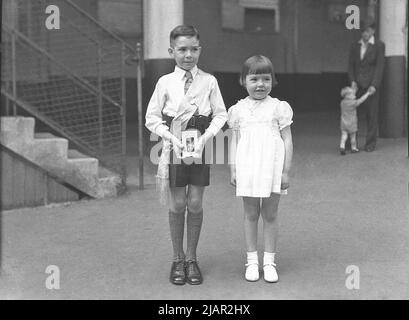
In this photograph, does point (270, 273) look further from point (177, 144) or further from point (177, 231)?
point (177, 144)

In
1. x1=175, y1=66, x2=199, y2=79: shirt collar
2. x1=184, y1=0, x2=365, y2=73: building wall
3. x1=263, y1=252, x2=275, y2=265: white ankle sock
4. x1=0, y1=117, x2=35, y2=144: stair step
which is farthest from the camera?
x1=184, y1=0, x2=365, y2=73: building wall

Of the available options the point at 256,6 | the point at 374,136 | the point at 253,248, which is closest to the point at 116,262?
the point at 253,248

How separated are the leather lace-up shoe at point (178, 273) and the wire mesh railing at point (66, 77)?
305 centimetres

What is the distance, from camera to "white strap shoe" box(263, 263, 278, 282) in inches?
170

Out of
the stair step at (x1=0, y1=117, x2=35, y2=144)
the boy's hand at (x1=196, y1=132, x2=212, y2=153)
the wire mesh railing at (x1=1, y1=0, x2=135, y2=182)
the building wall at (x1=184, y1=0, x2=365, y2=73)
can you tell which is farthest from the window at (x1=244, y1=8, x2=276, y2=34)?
the boy's hand at (x1=196, y1=132, x2=212, y2=153)

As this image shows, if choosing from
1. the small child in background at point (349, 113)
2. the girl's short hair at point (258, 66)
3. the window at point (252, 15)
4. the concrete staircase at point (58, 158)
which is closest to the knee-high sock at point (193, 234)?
the girl's short hair at point (258, 66)

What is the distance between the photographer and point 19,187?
682cm

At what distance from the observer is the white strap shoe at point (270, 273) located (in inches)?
170

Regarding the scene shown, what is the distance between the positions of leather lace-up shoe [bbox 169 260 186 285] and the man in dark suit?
19.3 feet

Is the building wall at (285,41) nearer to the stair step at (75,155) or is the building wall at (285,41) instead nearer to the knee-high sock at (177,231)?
the stair step at (75,155)

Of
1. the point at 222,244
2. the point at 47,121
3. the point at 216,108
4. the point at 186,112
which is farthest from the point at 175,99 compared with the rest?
the point at 47,121

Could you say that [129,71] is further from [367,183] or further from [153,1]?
[367,183]

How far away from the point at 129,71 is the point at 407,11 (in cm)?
497

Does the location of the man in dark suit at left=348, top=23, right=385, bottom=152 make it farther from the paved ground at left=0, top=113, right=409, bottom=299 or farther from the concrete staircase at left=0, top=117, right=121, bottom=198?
the concrete staircase at left=0, top=117, right=121, bottom=198
